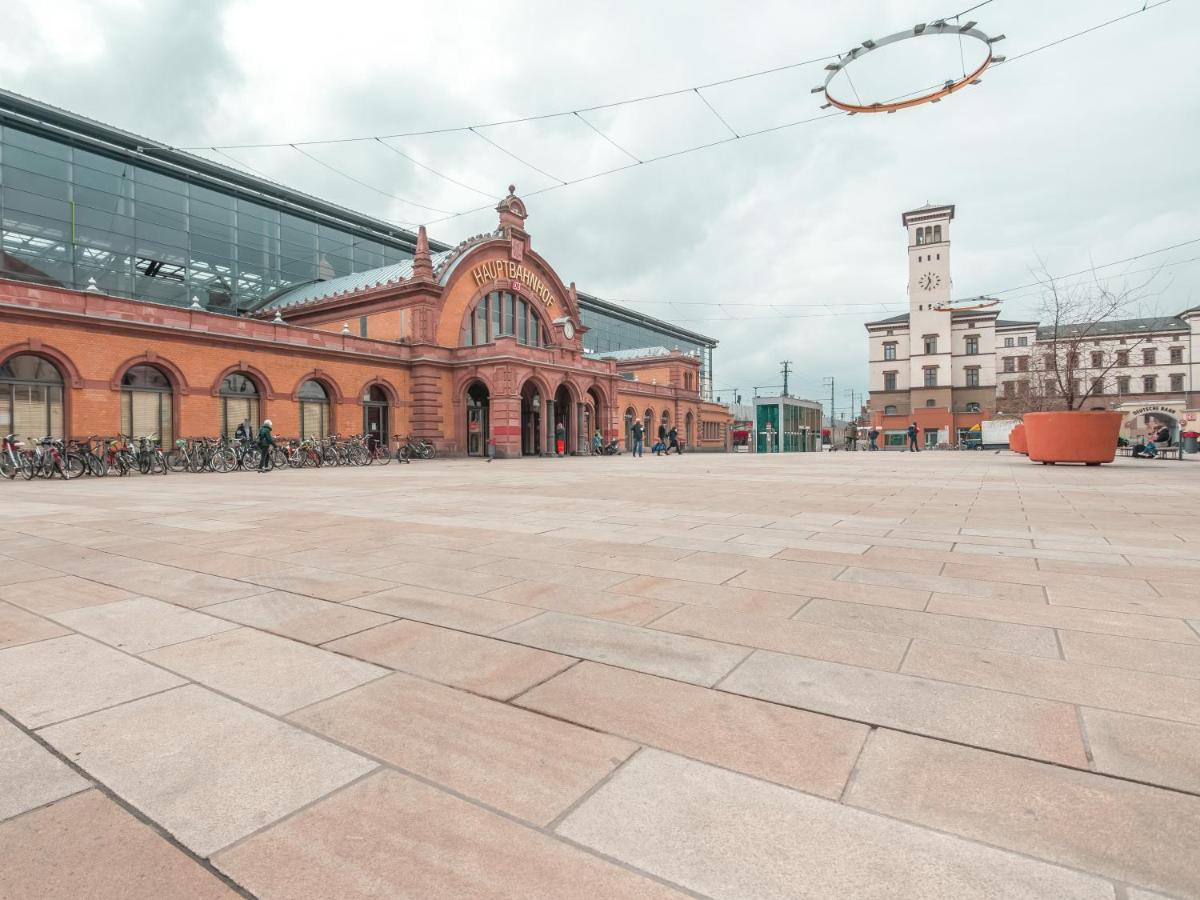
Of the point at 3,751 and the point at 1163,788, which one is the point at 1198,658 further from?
the point at 3,751

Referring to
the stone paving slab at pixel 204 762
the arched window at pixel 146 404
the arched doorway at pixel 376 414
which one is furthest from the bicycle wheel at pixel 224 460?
the stone paving slab at pixel 204 762

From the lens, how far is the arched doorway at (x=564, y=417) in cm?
3512

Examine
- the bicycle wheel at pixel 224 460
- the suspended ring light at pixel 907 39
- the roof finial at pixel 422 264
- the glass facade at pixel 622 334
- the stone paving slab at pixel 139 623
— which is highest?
the glass facade at pixel 622 334

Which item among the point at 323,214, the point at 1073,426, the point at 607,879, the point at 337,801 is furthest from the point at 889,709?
the point at 323,214

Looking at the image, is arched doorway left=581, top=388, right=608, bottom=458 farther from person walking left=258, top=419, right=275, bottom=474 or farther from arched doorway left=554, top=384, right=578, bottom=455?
person walking left=258, top=419, right=275, bottom=474

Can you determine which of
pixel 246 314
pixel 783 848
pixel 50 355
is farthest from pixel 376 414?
pixel 783 848

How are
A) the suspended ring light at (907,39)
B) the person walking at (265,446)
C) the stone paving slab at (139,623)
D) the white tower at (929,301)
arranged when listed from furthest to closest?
1. the white tower at (929,301)
2. the person walking at (265,446)
3. the suspended ring light at (907,39)
4. the stone paving slab at (139,623)

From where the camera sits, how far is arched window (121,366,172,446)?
20281 mm

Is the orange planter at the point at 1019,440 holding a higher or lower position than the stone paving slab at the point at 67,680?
higher

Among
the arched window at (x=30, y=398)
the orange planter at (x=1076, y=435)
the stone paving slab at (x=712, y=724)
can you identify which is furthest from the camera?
the arched window at (x=30, y=398)

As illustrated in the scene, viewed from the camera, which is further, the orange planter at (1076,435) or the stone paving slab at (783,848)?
the orange planter at (1076,435)

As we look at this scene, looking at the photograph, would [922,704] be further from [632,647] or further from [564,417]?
[564,417]

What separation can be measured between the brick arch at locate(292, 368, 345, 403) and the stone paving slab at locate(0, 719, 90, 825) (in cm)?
2512

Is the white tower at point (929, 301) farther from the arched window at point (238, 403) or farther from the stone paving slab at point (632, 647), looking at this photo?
the stone paving slab at point (632, 647)
